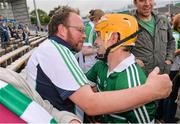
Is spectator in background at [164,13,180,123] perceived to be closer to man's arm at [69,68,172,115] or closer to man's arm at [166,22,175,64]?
man's arm at [166,22,175,64]

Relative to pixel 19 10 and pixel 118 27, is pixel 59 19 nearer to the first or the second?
pixel 118 27

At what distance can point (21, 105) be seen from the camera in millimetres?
1213

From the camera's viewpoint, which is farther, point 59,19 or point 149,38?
point 149,38

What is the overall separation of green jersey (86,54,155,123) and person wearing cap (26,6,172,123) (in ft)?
0.77

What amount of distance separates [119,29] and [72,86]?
538 millimetres

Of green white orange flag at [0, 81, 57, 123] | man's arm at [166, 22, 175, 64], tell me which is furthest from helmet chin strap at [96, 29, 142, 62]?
man's arm at [166, 22, 175, 64]

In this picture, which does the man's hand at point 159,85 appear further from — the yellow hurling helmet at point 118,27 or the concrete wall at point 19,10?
the concrete wall at point 19,10

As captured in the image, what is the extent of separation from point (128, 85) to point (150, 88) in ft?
1.11

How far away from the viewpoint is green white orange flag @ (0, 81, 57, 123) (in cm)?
119

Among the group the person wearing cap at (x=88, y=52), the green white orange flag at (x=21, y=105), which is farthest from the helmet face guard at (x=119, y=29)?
the person wearing cap at (x=88, y=52)

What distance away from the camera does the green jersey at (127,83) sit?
1898 millimetres

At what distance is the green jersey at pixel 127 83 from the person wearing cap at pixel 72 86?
0.23m

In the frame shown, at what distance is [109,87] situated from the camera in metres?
2.05

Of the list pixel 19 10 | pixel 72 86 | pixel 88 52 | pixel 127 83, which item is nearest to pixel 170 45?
pixel 88 52
